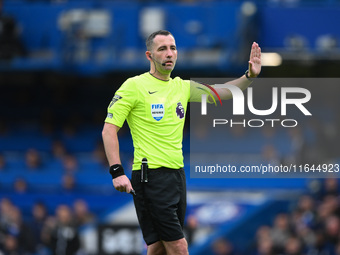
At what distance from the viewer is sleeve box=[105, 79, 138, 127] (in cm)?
613

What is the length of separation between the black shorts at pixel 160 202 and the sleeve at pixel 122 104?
1.60ft

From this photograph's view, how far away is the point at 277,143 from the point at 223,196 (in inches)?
103

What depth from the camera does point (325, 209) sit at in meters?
12.9

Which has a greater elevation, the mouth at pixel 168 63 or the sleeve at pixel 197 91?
the mouth at pixel 168 63

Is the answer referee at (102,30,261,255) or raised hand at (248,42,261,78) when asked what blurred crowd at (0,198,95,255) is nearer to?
referee at (102,30,261,255)

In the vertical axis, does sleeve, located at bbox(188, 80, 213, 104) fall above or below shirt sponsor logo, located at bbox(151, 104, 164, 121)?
above

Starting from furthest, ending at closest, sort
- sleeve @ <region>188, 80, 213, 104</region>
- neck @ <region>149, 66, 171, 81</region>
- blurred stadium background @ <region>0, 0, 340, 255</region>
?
blurred stadium background @ <region>0, 0, 340, 255</region> → sleeve @ <region>188, 80, 213, 104</region> → neck @ <region>149, 66, 171, 81</region>

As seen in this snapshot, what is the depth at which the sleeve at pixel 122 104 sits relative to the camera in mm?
6133

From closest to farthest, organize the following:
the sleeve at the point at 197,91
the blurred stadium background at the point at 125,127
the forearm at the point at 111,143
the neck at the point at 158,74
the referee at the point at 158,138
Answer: the forearm at the point at 111,143 < the referee at the point at 158,138 < the neck at the point at 158,74 < the sleeve at the point at 197,91 < the blurred stadium background at the point at 125,127

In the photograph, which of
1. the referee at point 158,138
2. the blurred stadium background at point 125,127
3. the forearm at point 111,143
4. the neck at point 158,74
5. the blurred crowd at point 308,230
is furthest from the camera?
the blurred stadium background at point 125,127

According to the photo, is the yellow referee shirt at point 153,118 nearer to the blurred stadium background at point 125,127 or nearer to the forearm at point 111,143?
the forearm at point 111,143

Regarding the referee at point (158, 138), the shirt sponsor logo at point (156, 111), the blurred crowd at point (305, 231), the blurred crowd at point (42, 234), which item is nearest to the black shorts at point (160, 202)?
the referee at point (158, 138)

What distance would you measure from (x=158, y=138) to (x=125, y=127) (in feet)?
44.7

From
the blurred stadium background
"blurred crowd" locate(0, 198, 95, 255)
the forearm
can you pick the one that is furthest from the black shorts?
"blurred crowd" locate(0, 198, 95, 255)
